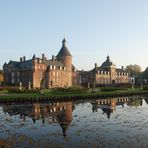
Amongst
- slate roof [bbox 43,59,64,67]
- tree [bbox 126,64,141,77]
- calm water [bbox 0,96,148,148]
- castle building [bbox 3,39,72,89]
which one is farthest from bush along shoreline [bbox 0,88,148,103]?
tree [bbox 126,64,141,77]

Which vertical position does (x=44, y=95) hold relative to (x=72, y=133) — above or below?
above

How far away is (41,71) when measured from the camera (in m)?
81.7

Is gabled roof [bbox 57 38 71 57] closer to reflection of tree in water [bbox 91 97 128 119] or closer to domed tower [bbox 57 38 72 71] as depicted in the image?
domed tower [bbox 57 38 72 71]

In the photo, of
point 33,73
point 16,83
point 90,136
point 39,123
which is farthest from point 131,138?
point 16,83

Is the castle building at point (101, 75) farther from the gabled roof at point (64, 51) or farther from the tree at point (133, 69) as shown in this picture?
the tree at point (133, 69)

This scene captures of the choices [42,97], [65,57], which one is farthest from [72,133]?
[65,57]

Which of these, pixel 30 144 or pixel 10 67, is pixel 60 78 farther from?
pixel 30 144

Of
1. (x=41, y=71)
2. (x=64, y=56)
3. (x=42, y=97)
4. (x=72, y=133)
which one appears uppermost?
(x=64, y=56)

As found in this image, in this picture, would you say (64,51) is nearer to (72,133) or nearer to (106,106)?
(106,106)

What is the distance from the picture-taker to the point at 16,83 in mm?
83000

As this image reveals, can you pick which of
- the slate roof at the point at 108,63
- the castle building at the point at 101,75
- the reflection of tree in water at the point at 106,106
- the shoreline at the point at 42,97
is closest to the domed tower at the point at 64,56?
the castle building at the point at 101,75

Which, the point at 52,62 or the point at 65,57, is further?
the point at 65,57

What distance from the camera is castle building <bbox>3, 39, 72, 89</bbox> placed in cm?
7981

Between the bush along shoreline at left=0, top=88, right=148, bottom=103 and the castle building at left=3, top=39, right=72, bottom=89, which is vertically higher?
the castle building at left=3, top=39, right=72, bottom=89
